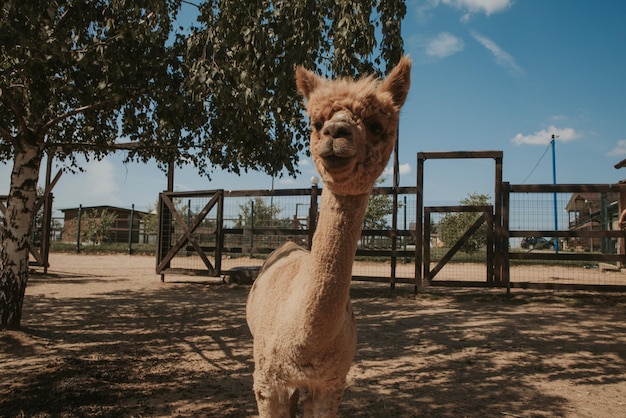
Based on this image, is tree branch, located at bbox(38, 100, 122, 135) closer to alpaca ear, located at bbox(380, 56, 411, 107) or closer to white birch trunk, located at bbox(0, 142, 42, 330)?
white birch trunk, located at bbox(0, 142, 42, 330)

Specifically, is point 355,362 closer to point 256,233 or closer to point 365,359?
point 365,359

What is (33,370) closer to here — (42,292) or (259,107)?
(259,107)

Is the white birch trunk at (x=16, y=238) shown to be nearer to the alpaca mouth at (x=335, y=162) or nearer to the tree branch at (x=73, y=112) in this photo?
the tree branch at (x=73, y=112)

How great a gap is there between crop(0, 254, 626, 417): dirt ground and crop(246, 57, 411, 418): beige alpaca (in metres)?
1.43

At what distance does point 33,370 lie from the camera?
4254mm

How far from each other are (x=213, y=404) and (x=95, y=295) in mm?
6547

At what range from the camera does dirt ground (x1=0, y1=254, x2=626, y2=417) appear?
12.1 feet

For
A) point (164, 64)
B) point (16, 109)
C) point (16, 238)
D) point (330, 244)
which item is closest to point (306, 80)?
point (330, 244)

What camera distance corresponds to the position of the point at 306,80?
2271mm

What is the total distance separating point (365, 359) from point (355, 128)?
3899mm

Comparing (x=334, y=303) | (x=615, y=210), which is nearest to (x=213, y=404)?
(x=334, y=303)

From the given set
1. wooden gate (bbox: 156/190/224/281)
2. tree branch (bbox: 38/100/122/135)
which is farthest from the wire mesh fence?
tree branch (bbox: 38/100/122/135)

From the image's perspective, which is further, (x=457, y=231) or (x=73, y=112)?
(x=457, y=231)

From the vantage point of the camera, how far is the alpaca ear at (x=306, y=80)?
2.25 meters
